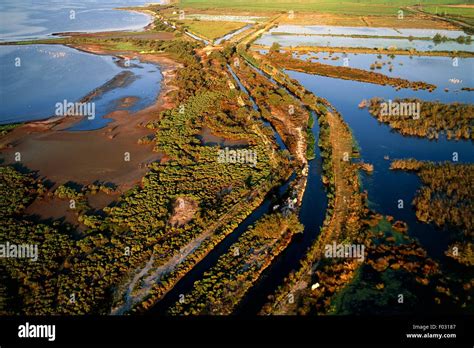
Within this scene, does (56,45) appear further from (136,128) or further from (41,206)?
(41,206)

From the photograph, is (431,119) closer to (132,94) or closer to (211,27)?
(132,94)

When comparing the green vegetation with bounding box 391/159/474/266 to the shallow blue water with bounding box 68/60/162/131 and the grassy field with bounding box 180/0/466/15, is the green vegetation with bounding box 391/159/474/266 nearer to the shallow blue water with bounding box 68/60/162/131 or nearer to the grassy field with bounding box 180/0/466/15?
the shallow blue water with bounding box 68/60/162/131

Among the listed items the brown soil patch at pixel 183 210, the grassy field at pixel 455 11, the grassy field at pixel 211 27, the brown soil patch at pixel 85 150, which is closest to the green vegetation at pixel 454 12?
the grassy field at pixel 455 11

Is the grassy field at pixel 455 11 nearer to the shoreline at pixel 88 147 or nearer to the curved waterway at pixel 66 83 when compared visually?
the curved waterway at pixel 66 83

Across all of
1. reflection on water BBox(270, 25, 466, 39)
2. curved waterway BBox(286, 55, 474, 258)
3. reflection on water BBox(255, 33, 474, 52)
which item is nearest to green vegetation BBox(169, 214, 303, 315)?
curved waterway BBox(286, 55, 474, 258)

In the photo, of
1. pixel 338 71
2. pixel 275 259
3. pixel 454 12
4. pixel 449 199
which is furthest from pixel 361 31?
pixel 275 259

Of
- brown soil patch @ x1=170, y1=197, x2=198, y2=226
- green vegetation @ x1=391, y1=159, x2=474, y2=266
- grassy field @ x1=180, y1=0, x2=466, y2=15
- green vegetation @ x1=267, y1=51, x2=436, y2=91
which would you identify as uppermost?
grassy field @ x1=180, y1=0, x2=466, y2=15

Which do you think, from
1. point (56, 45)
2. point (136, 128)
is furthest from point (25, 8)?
point (136, 128)
